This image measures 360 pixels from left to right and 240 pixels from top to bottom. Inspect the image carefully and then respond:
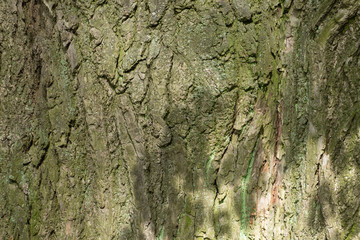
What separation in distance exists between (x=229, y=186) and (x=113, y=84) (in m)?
0.91

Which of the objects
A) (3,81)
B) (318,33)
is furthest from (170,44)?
(3,81)

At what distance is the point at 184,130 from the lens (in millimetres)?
2066

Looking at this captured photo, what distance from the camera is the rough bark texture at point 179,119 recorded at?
201 cm

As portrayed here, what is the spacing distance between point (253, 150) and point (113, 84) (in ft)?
2.97

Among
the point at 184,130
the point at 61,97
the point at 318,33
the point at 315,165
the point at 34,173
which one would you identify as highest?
the point at 318,33

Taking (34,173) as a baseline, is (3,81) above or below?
above

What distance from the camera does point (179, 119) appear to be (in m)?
2.05

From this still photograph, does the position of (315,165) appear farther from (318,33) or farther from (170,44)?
(170,44)

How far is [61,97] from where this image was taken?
2.14m

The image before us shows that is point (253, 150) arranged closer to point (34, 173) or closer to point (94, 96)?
point (94, 96)

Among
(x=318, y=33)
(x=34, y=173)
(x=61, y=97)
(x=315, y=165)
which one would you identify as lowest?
(x=34, y=173)

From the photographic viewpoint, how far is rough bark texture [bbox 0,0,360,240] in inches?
79.1

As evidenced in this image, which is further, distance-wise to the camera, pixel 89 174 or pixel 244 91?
pixel 89 174

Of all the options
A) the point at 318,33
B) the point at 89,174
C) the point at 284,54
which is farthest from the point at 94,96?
the point at 318,33
